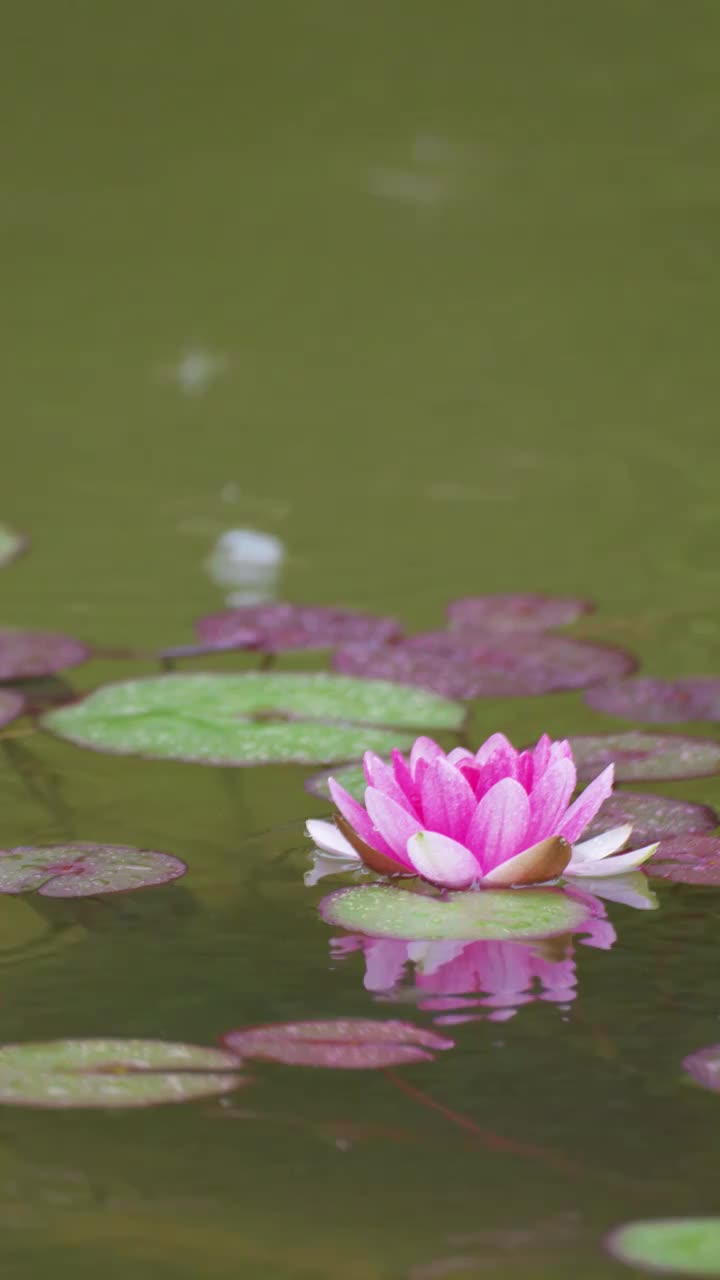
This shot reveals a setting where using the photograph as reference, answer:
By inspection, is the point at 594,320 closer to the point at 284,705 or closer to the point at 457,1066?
the point at 284,705

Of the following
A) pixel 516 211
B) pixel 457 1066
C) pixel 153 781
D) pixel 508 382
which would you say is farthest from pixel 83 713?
pixel 516 211

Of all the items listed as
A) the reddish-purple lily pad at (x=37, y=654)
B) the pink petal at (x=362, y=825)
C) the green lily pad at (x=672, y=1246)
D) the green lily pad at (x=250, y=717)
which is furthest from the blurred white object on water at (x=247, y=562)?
the green lily pad at (x=672, y=1246)

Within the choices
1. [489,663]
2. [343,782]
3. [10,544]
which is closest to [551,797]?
[343,782]

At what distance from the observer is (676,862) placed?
162 centimetres

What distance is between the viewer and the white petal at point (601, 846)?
158 cm

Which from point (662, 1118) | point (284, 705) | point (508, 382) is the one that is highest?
point (508, 382)

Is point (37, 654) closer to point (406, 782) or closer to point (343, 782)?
point (343, 782)

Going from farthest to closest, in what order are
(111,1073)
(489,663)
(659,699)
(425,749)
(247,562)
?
(247,562)
(489,663)
(659,699)
(425,749)
(111,1073)

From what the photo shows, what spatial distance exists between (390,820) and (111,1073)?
41cm

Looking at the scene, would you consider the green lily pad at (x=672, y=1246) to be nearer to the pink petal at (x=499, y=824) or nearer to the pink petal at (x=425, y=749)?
the pink petal at (x=499, y=824)

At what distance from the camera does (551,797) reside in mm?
1559

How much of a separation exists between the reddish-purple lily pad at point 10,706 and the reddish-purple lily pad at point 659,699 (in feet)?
2.19

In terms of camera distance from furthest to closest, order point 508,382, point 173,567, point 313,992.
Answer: point 508,382 → point 173,567 → point 313,992

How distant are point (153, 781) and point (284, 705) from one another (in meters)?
0.20
